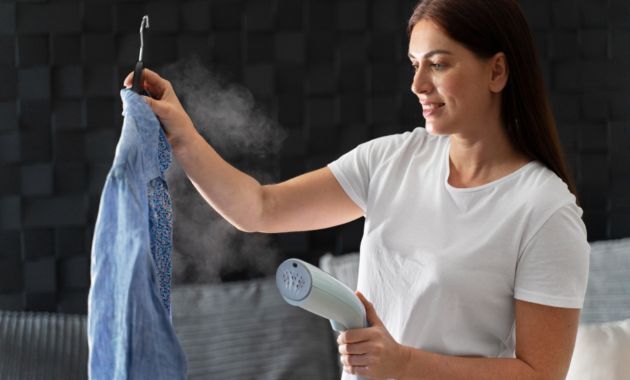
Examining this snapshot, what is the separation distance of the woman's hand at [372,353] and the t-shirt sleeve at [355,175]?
1.22 feet

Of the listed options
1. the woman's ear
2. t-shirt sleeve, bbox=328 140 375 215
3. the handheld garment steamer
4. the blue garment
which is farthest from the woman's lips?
the blue garment

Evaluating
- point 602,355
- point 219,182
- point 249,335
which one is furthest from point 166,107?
point 602,355

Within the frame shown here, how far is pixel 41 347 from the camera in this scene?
94.0 inches

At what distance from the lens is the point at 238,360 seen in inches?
96.3

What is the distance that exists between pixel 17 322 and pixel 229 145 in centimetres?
78

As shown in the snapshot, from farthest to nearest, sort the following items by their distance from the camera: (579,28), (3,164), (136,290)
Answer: (579,28)
(3,164)
(136,290)

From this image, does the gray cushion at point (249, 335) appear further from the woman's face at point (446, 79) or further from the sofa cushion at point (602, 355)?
the woman's face at point (446, 79)

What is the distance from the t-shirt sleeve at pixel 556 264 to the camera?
4.96 feet

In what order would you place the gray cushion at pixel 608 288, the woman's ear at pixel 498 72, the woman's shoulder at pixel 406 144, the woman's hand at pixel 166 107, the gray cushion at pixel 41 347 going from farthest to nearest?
the gray cushion at pixel 608 288 < the gray cushion at pixel 41 347 < the woman's shoulder at pixel 406 144 < the woman's ear at pixel 498 72 < the woman's hand at pixel 166 107

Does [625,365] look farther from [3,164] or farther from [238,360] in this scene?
[3,164]

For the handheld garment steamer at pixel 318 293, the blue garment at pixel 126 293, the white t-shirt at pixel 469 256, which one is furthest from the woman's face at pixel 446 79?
the blue garment at pixel 126 293

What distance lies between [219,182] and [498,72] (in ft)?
1.78

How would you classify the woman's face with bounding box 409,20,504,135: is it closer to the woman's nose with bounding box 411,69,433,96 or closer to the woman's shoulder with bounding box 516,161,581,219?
the woman's nose with bounding box 411,69,433,96

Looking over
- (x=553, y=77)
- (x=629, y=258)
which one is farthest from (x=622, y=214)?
(x=553, y=77)
